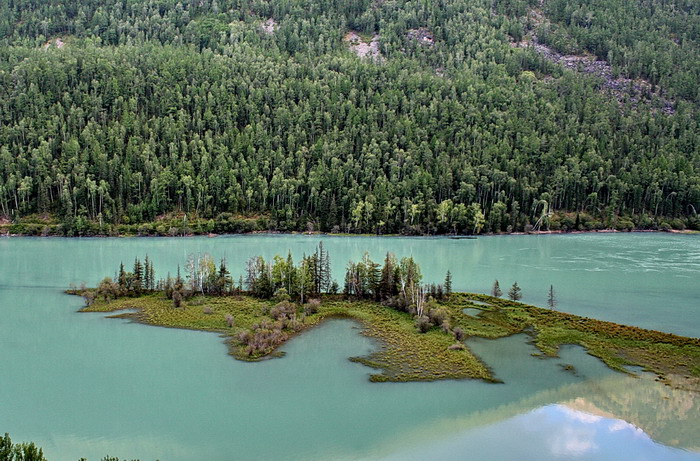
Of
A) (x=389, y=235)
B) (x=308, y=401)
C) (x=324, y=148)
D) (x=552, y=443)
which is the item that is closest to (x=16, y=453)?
(x=308, y=401)

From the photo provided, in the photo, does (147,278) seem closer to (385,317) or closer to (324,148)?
(385,317)

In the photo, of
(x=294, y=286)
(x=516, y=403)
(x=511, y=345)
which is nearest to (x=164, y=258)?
(x=294, y=286)

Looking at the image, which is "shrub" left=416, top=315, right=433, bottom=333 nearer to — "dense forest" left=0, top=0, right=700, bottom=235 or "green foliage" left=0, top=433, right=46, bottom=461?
"green foliage" left=0, top=433, right=46, bottom=461

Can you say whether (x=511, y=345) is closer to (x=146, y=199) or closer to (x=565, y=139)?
(x=146, y=199)

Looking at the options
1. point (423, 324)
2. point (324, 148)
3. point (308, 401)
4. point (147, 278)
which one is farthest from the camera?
point (324, 148)

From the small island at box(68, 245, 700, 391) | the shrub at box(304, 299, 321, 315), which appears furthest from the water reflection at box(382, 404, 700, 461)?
the shrub at box(304, 299, 321, 315)

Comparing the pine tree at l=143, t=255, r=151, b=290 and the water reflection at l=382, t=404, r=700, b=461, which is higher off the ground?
A: the pine tree at l=143, t=255, r=151, b=290
